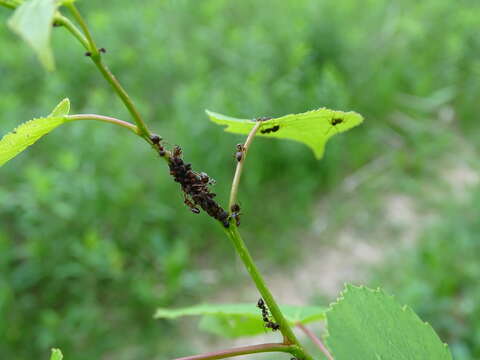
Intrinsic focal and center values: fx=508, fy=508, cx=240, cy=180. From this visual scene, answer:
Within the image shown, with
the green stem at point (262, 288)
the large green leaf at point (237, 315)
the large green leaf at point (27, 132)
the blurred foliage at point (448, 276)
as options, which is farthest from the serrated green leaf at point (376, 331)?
the blurred foliage at point (448, 276)

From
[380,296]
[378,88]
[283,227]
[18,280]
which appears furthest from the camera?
[378,88]

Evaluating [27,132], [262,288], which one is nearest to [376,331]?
[262,288]

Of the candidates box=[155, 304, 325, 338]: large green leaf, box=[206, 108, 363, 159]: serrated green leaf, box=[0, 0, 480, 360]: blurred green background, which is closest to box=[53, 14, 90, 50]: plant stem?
box=[206, 108, 363, 159]: serrated green leaf

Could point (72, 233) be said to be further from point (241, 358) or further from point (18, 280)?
point (241, 358)

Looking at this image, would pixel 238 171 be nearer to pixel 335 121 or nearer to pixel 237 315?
pixel 335 121

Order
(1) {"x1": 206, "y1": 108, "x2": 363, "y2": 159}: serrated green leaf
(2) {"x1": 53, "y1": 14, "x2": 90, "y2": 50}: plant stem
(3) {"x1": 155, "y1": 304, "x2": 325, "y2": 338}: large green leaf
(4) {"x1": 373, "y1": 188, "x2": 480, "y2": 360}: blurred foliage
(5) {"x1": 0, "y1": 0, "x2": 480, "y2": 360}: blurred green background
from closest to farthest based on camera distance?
1. (2) {"x1": 53, "y1": 14, "x2": 90, "y2": 50}: plant stem
2. (1) {"x1": 206, "y1": 108, "x2": 363, "y2": 159}: serrated green leaf
3. (3) {"x1": 155, "y1": 304, "x2": 325, "y2": 338}: large green leaf
4. (4) {"x1": 373, "y1": 188, "x2": 480, "y2": 360}: blurred foliage
5. (5) {"x1": 0, "y1": 0, "x2": 480, "y2": 360}: blurred green background

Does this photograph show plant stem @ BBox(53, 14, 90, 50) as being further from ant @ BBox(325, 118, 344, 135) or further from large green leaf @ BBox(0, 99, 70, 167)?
ant @ BBox(325, 118, 344, 135)

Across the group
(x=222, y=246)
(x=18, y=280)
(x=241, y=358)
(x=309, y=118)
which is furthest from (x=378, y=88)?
(x=309, y=118)
